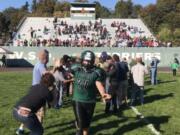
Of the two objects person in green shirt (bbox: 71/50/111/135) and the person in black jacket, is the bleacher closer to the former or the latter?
person in green shirt (bbox: 71/50/111/135)

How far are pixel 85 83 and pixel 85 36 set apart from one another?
174 ft

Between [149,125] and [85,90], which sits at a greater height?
[85,90]

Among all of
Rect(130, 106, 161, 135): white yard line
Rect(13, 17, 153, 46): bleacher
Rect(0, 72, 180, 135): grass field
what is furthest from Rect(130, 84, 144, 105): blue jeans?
Rect(13, 17, 153, 46): bleacher

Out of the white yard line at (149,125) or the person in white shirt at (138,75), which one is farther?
the person in white shirt at (138,75)

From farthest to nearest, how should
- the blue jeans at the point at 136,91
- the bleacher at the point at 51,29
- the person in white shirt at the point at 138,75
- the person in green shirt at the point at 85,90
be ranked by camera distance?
1. the bleacher at the point at 51,29
2. the blue jeans at the point at 136,91
3. the person in white shirt at the point at 138,75
4. the person in green shirt at the point at 85,90

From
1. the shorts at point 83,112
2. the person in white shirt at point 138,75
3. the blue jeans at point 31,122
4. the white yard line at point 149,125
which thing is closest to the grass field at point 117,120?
the white yard line at point 149,125

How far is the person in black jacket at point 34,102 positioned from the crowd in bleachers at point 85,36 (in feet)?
155

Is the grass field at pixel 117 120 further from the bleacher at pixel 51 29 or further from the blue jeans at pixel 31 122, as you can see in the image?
the bleacher at pixel 51 29

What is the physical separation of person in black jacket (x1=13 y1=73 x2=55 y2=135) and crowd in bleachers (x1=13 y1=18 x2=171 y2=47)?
47.2 metres

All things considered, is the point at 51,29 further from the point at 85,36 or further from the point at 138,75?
the point at 138,75

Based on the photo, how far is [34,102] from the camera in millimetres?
9086

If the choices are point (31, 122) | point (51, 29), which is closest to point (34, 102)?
point (31, 122)

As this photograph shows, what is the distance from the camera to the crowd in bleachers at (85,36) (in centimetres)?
5779

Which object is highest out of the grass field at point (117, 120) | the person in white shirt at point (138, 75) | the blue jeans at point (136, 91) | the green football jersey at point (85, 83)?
the green football jersey at point (85, 83)
